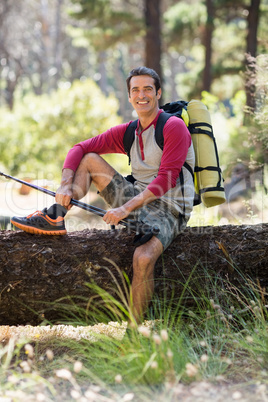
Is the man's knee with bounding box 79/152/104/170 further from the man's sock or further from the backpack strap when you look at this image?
the man's sock

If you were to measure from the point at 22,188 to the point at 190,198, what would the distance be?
25.3ft

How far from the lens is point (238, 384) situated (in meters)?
2.82

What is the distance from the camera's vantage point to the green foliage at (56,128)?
1268cm

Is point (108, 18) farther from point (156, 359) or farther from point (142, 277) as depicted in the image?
point (156, 359)

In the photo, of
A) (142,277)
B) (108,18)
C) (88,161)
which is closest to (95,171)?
(88,161)

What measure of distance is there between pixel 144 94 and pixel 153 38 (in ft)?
31.4

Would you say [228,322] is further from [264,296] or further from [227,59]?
[227,59]

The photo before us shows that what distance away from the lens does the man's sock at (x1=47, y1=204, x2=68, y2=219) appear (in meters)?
3.76

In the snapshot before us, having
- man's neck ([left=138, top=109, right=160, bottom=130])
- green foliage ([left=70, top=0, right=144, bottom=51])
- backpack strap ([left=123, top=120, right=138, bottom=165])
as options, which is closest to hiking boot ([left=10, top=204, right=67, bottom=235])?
backpack strap ([left=123, top=120, right=138, bottom=165])

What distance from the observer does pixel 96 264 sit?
3.76m

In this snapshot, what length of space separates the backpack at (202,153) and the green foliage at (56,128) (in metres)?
8.20

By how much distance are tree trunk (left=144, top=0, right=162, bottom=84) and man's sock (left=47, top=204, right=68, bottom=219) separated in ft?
32.0

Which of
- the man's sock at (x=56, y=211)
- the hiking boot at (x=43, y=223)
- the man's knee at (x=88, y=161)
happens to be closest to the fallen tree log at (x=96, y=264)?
the hiking boot at (x=43, y=223)

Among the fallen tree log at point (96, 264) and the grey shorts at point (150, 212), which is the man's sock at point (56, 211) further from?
the grey shorts at point (150, 212)
